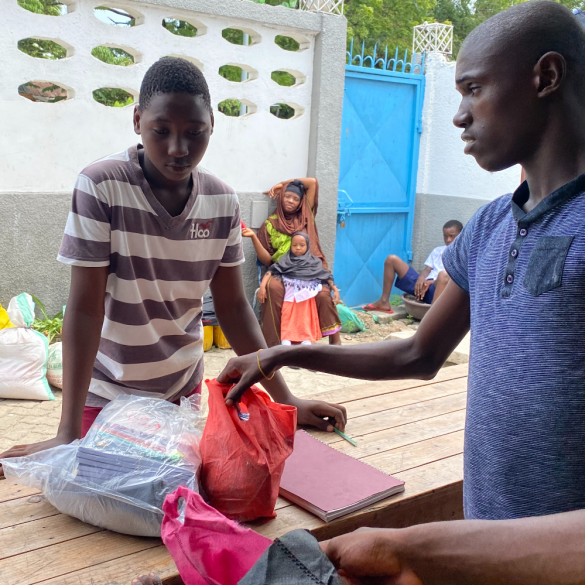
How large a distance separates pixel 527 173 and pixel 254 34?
18.1 feet

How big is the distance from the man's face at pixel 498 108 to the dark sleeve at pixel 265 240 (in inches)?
204

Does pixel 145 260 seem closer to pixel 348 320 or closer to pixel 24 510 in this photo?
pixel 24 510

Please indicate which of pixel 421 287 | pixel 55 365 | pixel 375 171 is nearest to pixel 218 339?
pixel 55 365

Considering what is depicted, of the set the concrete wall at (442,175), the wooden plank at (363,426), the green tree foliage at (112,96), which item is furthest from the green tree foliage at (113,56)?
the wooden plank at (363,426)

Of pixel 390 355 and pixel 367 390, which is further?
pixel 367 390

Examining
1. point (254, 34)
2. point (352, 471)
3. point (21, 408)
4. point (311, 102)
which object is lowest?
point (21, 408)

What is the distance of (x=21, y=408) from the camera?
4535mm

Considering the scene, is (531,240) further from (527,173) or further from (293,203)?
→ (293,203)

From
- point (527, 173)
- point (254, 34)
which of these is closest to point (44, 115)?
point (254, 34)

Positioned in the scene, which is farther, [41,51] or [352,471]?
[41,51]

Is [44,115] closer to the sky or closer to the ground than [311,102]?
closer to the ground

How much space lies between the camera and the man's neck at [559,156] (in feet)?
3.66

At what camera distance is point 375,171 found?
798cm

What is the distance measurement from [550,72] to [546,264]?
12.8 inches
